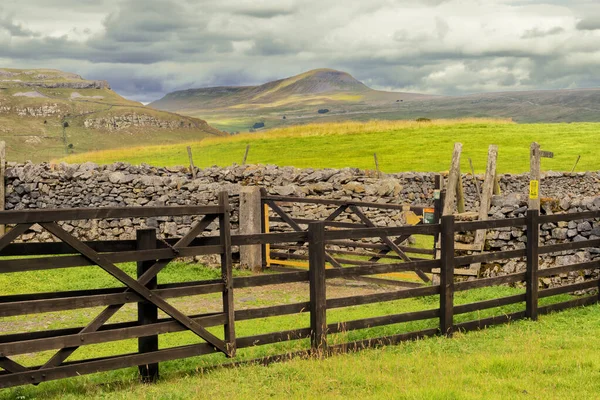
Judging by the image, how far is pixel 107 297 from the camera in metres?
7.10

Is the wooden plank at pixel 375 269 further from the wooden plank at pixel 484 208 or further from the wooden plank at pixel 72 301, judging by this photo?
the wooden plank at pixel 484 208

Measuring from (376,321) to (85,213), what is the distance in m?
3.95

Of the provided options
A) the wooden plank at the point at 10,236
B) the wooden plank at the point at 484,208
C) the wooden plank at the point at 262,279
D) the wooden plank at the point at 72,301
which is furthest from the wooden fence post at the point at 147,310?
the wooden plank at the point at 484,208

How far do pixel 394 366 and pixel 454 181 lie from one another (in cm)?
866

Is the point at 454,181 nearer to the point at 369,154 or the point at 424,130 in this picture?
the point at 369,154

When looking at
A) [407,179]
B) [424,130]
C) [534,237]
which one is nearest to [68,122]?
[424,130]

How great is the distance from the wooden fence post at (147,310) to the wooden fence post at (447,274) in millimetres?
3972

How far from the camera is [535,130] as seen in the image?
188 ft

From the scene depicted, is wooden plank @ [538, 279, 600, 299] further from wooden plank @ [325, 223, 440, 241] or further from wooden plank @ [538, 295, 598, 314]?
wooden plank @ [325, 223, 440, 241]

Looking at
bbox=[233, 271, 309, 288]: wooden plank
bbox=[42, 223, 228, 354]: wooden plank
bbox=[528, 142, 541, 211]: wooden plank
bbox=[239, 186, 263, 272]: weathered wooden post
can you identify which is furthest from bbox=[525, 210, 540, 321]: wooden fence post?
bbox=[239, 186, 263, 272]: weathered wooden post

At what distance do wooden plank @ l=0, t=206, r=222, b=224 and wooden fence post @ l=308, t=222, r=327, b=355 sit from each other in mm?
1241

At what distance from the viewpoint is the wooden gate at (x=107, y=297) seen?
6781mm

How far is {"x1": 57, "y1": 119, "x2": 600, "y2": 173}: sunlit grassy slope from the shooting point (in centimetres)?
4288

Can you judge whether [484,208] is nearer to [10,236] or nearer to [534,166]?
[534,166]
